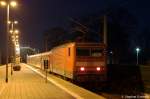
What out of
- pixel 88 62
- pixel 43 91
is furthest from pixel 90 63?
pixel 43 91

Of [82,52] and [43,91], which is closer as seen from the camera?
[43,91]

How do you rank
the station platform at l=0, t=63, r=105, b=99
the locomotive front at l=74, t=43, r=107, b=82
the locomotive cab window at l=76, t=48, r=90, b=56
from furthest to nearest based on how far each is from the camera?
the locomotive cab window at l=76, t=48, r=90, b=56 < the locomotive front at l=74, t=43, r=107, b=82 < the station platform at l=0, t=63, r=105, b=99

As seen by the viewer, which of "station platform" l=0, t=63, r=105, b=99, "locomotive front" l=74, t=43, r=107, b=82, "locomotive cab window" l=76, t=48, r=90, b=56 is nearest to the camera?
"station platform" l=0, t=63, r=105, b=99

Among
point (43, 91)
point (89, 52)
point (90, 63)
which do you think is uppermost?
point (89, 52)

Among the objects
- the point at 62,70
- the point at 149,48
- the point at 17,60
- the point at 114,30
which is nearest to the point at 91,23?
the point at 114,30

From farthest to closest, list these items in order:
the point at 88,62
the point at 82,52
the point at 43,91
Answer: the point at 82,52, the point at 88,62, the point at 43,91

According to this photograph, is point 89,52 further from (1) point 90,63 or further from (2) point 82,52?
(1) point 90,63

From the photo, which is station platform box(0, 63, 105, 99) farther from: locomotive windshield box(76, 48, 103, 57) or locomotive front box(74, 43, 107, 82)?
locomotive windshield box(76, 48, 103, 57)

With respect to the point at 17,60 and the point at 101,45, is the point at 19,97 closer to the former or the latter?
the point at 101,45

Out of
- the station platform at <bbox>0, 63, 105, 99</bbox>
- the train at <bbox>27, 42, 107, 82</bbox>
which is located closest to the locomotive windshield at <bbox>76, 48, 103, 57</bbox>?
the train at <bbox>27, 42, 107, 82</bbox>

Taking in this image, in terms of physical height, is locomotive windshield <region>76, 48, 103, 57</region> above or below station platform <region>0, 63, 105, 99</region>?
above

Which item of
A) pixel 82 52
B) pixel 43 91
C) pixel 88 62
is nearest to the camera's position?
pixel 43 91

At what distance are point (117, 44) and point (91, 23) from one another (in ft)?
26.5

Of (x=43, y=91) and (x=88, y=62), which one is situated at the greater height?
(x=88, y=62)
